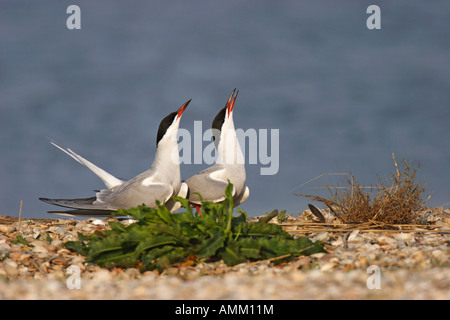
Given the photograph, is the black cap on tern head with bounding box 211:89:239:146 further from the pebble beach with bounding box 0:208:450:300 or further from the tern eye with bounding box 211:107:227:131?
the pebble beach with bounding box 0:208:450:300

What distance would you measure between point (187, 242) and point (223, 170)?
9.89 ft

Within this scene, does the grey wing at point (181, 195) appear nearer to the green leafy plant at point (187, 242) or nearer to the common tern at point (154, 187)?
the common tern at point (154, 187)

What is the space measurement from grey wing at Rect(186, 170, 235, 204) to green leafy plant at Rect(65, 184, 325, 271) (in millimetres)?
2409

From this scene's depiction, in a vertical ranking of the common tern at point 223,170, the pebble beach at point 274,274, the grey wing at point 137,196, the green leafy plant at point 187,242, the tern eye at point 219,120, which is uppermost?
the tern eye at point 219,120

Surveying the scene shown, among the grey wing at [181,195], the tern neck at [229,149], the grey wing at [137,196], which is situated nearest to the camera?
the grey wing at [137,196]

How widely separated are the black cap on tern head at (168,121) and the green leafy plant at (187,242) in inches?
99.4

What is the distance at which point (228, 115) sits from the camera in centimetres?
731

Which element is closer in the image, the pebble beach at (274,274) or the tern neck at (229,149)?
the pebble beach at (274,274)

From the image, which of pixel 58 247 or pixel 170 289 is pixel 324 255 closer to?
pixel 170 289

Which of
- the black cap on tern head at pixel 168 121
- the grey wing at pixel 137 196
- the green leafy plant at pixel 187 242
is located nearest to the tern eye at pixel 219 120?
the black cap on tern head at pixel 168 121

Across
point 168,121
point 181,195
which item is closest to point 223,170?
point 181,195

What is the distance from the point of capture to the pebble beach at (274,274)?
3.04 meters

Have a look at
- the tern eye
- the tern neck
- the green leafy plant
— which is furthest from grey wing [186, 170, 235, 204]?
the green leafy plant
